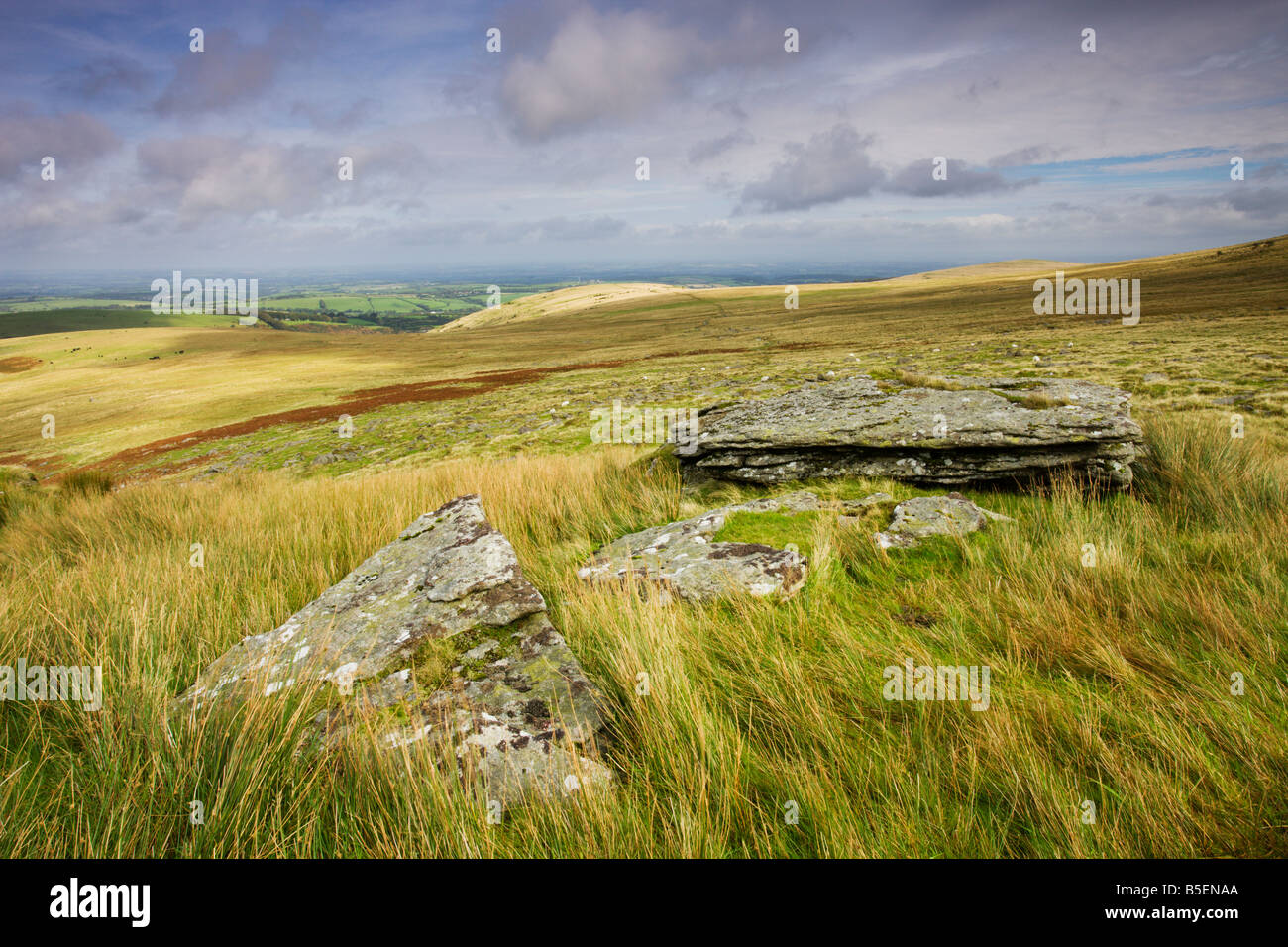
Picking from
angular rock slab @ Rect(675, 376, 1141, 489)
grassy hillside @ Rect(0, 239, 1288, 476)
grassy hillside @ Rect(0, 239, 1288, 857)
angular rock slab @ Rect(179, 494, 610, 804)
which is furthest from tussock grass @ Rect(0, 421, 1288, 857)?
grassy hillside @ Rect(0, 239, 1288, 476)

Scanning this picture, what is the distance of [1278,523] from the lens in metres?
4.38

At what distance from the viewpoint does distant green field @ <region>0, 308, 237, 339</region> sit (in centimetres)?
14812

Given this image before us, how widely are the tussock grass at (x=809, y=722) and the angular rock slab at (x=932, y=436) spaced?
1291 millimetres

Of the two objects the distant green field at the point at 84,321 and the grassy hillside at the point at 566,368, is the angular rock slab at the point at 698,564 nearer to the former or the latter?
the grassy hillside at the point at 566,368

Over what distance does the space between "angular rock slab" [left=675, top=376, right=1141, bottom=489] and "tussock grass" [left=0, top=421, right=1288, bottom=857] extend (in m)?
1.29

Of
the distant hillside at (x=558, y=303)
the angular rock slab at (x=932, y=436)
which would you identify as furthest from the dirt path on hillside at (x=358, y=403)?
the distant hillside at (x=558, y=303)

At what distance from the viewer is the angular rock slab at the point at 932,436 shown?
19.8ft

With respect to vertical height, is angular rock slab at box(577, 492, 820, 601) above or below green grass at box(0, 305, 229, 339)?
below

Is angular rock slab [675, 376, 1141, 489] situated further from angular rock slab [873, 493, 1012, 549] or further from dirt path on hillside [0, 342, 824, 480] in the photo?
dirt path on hillside [0, 342, 824, 480]

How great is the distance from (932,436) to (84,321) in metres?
244

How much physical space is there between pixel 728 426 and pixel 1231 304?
5628cm
